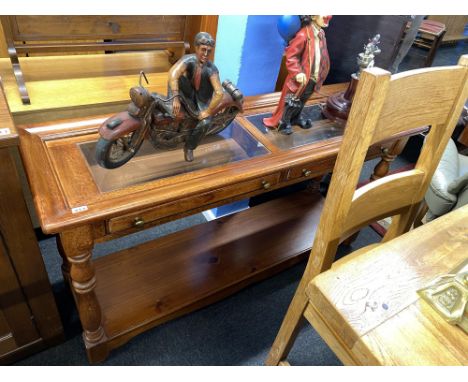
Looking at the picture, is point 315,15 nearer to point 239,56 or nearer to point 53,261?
point 239,56

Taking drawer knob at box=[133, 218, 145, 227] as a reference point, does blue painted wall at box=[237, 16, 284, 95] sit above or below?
above

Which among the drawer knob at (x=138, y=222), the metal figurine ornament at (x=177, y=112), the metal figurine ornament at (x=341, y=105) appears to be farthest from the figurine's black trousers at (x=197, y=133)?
the metal figurine ornament at (x=341, y=105)

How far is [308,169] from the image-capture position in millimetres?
1232

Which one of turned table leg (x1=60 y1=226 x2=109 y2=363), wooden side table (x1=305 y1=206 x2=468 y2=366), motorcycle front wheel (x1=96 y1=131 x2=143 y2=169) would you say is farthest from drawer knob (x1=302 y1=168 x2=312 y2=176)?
turned table leg (x1=60 y1=226 x2=109 y2=363)

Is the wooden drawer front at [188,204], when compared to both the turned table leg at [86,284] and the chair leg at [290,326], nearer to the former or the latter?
the turned table leg at [86,284]

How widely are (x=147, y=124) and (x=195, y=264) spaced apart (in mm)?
724

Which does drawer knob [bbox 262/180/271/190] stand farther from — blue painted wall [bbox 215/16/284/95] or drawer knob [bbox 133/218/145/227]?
blue painted wall [bbox 215/16/284/95]

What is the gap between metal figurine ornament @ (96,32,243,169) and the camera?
0.92 m

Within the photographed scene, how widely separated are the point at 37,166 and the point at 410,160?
264 centimetres

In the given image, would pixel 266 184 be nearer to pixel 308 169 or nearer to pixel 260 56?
pixel 308 169

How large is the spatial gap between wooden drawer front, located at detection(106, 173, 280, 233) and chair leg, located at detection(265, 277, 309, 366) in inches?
12.8

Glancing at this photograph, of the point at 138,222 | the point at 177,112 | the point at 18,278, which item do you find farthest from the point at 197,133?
the point at 18,278

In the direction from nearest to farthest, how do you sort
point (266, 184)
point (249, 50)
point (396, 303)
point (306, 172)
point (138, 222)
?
1. point (396, 303)
2. point (138, 222)
3. point (266, 184)
4. point (306, 172)
5. point (249, 50)
